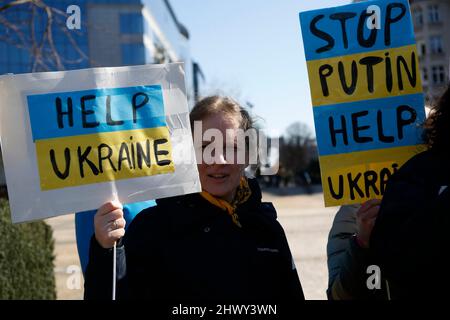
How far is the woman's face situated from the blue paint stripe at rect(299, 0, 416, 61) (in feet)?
1.39

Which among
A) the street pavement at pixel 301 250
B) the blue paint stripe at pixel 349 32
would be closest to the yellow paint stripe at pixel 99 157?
the street pavement at pixel 301 250

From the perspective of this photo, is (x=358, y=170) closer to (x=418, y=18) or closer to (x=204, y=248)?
(x=204, y=248)

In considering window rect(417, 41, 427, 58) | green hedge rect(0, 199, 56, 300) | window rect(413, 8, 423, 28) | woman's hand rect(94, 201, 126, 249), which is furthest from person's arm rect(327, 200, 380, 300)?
window rect(413, 8, 423, 28)

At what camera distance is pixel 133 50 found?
149 feet

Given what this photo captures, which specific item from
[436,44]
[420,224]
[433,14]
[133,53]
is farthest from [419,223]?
[433,14]

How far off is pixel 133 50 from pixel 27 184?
147 ft

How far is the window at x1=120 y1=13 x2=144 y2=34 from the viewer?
44312 millimetres

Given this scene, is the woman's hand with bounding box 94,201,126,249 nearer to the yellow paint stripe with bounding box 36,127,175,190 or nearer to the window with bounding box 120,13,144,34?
the yellow paint stripe with bounding box 36,127,175,190

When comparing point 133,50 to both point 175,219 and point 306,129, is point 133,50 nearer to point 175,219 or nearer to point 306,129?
point 306,129

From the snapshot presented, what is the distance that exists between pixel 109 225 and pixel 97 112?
17.8 inches

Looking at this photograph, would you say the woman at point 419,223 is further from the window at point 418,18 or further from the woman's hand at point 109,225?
the window at point 418,18

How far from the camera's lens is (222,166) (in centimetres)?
218

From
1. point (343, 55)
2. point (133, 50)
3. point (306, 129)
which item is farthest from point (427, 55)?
point (343, 55)
